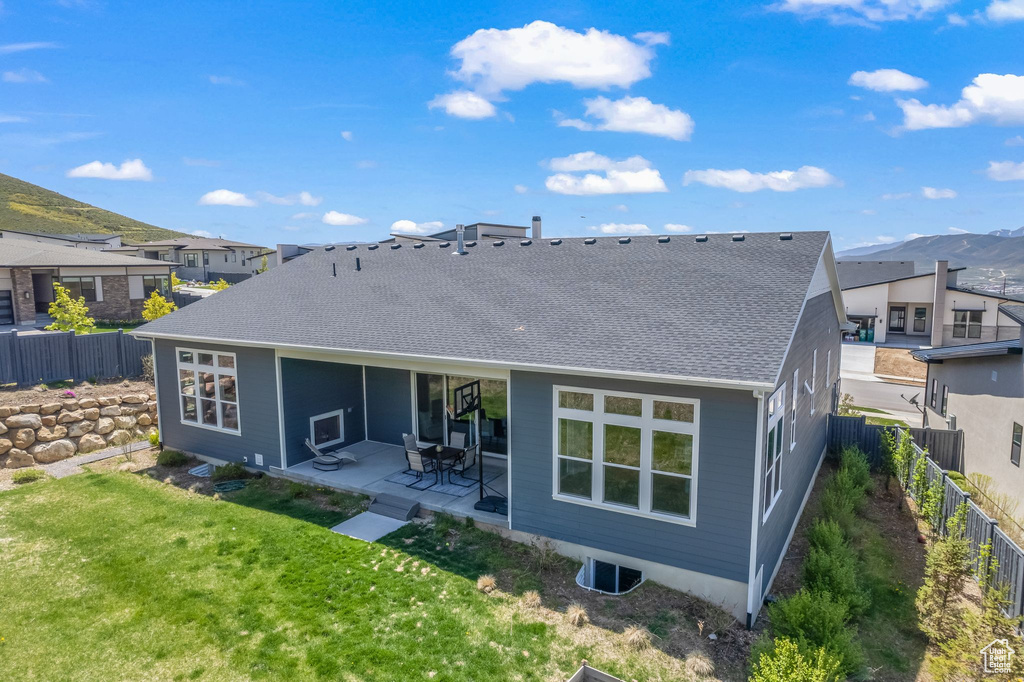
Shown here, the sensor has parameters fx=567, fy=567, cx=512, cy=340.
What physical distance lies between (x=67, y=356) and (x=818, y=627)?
19464 millimetres

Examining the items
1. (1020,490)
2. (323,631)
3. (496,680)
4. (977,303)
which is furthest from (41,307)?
(977,303)

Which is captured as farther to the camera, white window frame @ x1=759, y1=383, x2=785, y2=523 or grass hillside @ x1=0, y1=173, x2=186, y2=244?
grass hillside @ x1=0, y1=173, x2=186, y2=244

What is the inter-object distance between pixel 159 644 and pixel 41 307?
29316 millimetres

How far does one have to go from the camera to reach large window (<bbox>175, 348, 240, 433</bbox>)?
1262 centimetres

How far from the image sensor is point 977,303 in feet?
121

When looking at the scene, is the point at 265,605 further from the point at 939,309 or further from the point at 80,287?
the point at 939,309

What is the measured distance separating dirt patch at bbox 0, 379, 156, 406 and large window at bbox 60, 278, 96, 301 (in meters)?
12.8

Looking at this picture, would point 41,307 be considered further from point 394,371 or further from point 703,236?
point 703,236

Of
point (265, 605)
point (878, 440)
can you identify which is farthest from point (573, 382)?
point (878, 440)

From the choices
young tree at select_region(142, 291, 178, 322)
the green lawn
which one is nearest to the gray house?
the green lawn

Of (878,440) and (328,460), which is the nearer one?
(328,460)

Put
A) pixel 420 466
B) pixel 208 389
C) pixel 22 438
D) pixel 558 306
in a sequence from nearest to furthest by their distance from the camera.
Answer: pixel 558 306, pixel 420 466, pixel 208 389, pixel 22 438

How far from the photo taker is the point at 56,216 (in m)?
107

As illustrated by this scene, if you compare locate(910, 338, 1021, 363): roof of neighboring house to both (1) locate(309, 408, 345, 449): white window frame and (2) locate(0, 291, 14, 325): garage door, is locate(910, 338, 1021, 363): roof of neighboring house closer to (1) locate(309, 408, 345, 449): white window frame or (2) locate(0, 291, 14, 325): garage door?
(1) locate(309, 408, 345, 449): white window frame
